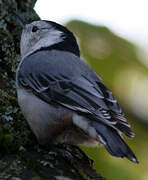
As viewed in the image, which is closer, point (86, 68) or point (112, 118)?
point (112, 118)

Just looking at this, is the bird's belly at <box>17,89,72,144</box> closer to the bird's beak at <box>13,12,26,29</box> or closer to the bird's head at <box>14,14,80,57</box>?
the bird's head at <box>14,14,80,57</box>

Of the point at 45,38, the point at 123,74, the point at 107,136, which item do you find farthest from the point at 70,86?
the point at 45,38

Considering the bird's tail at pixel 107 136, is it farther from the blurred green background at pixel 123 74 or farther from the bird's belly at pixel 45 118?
the blurred green background at pixel 123 74

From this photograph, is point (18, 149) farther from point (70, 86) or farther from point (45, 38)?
point (45, 38)

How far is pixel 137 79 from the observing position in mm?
3908

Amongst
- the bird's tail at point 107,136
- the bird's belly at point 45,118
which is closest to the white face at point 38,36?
the bird's belly at point 45,118

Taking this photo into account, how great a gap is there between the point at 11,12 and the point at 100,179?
66.3 inches

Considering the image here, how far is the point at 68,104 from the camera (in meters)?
2.83

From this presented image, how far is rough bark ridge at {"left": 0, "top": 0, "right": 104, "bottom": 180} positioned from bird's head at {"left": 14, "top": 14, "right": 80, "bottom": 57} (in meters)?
0.18

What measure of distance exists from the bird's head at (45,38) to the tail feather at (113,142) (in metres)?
1.13

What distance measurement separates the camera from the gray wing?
272 cm

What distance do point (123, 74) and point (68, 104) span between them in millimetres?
962

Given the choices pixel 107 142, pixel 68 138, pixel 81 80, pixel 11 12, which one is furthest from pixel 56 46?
pixel 107 142

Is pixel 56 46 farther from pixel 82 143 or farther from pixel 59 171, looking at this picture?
pixel 59 171
